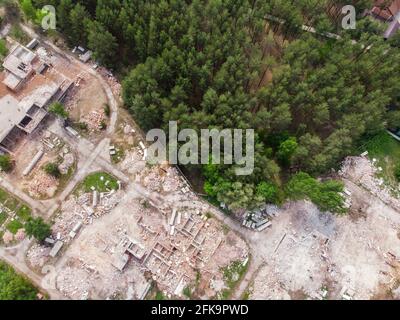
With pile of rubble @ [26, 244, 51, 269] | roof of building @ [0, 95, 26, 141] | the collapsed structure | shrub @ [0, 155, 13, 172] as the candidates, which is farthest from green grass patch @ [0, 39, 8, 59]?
pile of rubble @ [26, 244, 51, 269]

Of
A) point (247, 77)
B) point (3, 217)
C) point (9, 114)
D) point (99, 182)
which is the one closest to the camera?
point (3, 217)

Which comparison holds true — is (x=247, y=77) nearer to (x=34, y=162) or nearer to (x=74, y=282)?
(x=34, y=162)

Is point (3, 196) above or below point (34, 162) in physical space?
below

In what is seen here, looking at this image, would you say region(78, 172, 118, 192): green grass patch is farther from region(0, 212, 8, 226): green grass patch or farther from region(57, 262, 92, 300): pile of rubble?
region(57, 262, 92, 300): pile of rubble

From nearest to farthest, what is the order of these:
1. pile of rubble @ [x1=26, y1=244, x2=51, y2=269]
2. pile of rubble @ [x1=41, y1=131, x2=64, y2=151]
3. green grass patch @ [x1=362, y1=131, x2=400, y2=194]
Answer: pile of rubble @ [x1=26, y1=244, x2=51, y2=269] → pile of rubble @ [x1=41, y1=131, x2=64, y2=151] → green grass patch @ [x1=362, y1=131, x2=400, y2=194]

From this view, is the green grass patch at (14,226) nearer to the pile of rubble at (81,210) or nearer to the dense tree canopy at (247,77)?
the pile of rubble at (81,210)

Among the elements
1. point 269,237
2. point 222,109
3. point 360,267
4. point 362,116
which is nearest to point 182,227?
point 269,237

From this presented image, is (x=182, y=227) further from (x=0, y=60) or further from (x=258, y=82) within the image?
(x=0, y=60)

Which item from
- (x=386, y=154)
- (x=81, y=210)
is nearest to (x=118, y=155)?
(x=81, y=210)
